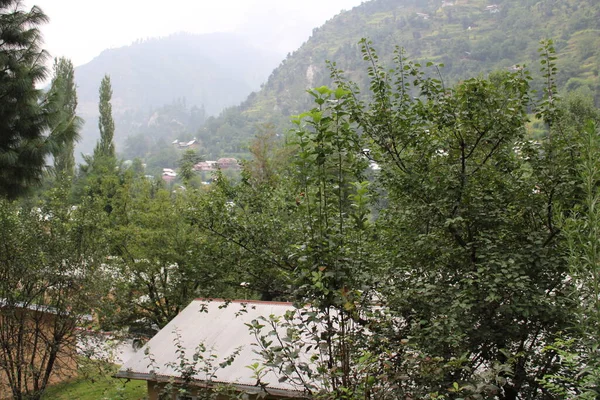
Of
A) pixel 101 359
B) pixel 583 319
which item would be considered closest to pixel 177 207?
pixel 101 359

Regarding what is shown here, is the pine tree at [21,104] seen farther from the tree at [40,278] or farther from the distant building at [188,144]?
the distant building at [188,144]

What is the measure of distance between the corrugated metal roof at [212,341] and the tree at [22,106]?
11.0ft

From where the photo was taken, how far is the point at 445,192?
209 inches

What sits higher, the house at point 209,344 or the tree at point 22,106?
the tree at point 22,106

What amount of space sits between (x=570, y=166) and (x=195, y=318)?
7518mm

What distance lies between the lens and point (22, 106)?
7531 millimetres

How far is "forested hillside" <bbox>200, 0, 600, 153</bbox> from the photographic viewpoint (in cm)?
7910

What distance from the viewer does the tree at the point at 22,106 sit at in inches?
291

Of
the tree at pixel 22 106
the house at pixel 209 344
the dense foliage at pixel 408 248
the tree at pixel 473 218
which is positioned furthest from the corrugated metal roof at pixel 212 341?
the tree at pixel 473 218

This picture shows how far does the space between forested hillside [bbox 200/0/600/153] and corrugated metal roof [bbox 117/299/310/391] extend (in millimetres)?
55343

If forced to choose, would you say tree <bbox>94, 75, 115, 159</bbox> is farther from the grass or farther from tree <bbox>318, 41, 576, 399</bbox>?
tree <bbox>318, 41, 576, 399</bbox>

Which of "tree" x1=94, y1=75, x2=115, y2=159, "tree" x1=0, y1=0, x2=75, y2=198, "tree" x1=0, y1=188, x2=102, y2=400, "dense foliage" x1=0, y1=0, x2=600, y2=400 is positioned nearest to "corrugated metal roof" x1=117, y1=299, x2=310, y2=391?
"dense foliage" x1=0, y1=0, x2=600, y2=400

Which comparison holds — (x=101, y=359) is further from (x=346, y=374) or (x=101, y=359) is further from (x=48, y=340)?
(x=346, y=374)

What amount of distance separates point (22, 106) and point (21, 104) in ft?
0.11
